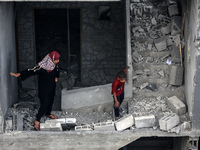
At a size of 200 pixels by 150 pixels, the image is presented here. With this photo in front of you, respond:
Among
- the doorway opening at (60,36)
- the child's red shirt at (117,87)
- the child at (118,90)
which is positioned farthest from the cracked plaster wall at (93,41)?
the child's red shirt at (117,87)

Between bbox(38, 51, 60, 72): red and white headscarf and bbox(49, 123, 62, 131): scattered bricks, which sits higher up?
bbox(38, 51, 60, 72): red and white headscarf

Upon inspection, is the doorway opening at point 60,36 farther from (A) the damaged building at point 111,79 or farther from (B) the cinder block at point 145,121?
(B) the cinder block at point 145,121

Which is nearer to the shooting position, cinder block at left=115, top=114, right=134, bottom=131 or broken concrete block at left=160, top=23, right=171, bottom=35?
cinder block at left=115, top=114, right=134, bottom=131

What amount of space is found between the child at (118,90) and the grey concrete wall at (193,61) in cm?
154

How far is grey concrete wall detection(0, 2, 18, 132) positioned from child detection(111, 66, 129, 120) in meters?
2.53

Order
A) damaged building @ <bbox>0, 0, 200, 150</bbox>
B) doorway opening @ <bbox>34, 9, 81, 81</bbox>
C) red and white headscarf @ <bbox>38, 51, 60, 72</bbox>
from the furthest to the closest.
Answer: doorway opening @ <bbox>34, 9, 81, 81</bbox>, red and white headscarf @ <bbox>38, 51, 60, 72</bbox>, damaged building @ <bbox>0, 0, 200, 150</bbox>

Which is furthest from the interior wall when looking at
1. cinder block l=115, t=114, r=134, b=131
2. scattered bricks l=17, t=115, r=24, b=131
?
scattered bricks l=17, t=115, r=24, b=131

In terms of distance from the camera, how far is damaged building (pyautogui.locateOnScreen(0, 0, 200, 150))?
955cm

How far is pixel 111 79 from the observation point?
46.1ft

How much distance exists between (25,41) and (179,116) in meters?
6.22

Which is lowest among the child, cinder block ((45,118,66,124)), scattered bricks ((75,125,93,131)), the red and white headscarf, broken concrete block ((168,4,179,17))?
scattered bricks ((75,125,93,131))

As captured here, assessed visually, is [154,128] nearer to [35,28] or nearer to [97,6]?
[97,6]

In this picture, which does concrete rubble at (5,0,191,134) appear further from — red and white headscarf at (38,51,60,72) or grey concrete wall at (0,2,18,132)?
red and white headscarf at (38,51,60,72)

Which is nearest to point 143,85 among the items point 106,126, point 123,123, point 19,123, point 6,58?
point 123,123
